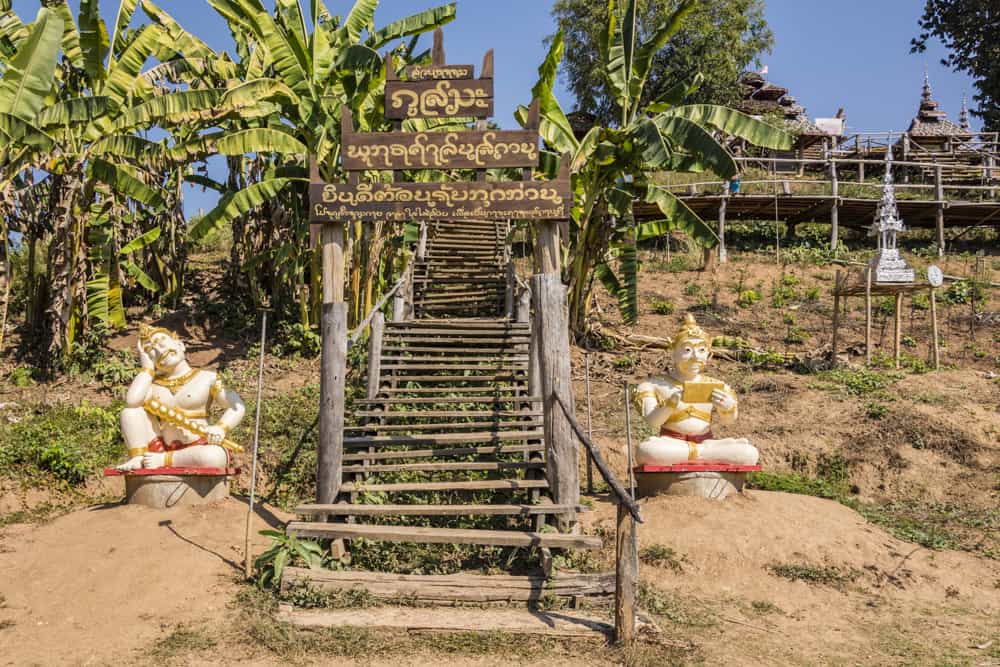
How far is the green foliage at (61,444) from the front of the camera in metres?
9.49

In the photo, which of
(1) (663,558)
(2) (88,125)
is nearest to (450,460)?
(1) (663,558)

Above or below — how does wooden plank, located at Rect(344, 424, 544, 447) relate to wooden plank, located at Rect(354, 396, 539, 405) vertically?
below

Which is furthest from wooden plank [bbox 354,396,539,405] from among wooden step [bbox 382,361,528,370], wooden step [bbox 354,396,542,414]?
wooden step [bbox 382,361,528,370]

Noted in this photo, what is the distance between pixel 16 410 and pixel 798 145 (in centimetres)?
3207

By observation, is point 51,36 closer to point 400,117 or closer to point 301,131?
point 301,131

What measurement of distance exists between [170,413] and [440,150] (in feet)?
12.5

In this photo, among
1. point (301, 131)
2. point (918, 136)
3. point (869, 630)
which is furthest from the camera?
point (918, 136)

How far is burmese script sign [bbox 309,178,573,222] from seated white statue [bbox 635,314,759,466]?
2282 millimetres

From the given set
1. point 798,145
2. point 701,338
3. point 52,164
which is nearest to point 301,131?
point 52,164

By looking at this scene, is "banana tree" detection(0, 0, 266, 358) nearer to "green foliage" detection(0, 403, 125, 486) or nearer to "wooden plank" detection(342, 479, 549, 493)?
"green foliage" detection(0, 403, 125, 486)

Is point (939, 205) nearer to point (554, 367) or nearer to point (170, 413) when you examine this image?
point (554, 367)

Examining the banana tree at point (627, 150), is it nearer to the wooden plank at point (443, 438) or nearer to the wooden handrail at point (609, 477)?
the wooden plank at point (443, 438)

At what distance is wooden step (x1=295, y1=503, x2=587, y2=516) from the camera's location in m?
7.43

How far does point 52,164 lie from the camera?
38.2 ft
